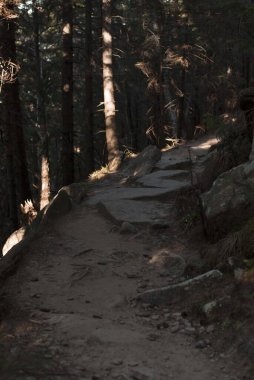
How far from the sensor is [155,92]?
1984cm

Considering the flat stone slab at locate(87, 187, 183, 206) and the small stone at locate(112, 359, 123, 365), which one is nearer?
the small stone at locate(112, 359, 123, 365)

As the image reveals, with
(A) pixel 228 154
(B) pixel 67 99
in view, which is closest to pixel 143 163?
(B) pixel 67 99

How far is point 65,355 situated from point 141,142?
3582 centimetres

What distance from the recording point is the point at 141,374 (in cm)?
387

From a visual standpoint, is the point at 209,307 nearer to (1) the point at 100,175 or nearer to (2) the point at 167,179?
(2) the point at 167,179

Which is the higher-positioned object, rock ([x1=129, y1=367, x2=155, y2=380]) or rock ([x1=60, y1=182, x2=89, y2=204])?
rock ([x1=60, y1=182, x2=89, y2=204])

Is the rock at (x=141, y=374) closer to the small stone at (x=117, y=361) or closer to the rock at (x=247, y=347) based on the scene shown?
the small stone at (x=117, y=361)

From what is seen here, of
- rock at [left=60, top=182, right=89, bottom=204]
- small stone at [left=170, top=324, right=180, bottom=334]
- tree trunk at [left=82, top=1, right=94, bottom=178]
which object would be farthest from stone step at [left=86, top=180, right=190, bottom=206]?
tree trunk at [left=82, top=1, right=94, bottom=178]

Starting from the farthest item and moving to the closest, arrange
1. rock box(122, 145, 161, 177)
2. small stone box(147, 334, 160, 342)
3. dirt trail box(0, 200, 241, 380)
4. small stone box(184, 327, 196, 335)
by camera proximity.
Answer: rock box(122, 145, 161, 177)
small stone box(184, 327, 196, 335)
small stone box(147, 334, 160, 342)
dirt trail box(0, 200, 241, 380)

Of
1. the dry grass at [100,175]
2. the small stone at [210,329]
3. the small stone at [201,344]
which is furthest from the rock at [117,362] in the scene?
the dry grass at [100,175]

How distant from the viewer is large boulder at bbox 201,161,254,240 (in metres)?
6.40

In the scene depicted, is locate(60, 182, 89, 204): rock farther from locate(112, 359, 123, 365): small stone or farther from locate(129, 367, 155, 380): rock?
locate(129, 367, 155, 380): rock

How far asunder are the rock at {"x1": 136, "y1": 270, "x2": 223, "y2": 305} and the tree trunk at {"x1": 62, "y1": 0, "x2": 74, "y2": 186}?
33.6ft

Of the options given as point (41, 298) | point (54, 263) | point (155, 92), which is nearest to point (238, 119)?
point (54, 263)
